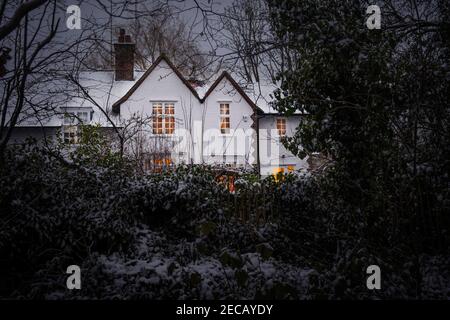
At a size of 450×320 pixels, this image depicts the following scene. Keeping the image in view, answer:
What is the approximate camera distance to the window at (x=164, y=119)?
17375mm

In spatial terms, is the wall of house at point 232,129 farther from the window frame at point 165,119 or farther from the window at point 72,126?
the window at point 72,126

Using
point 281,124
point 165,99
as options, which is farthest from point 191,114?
point 281,124

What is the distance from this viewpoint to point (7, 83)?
10.8 feet

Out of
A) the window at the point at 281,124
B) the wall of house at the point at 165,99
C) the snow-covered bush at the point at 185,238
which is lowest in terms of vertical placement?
the snow-covered bush at the point at 185,238

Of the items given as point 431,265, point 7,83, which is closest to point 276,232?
point 431,265

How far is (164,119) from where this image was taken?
58.1ft

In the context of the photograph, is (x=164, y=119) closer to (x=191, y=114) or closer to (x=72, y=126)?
(x=191, y=114)

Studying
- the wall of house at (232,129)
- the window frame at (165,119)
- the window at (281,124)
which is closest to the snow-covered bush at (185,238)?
the window frame at (165,119)

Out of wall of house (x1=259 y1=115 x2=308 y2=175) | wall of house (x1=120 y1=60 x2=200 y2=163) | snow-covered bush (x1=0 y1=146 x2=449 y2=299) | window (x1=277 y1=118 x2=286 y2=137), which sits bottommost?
snow-covered bush (x1=0 y1=146 x2=449 y2=299)

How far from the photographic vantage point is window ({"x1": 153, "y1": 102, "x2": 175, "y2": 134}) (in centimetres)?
1738

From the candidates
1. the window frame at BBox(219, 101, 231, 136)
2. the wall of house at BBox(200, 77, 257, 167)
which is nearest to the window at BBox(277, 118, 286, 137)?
the wall of house at BBox(200, 77, 257, 167)

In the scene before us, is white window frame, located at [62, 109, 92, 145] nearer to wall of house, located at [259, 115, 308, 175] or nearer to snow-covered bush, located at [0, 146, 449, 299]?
snow-covered bush, located at [0, 146, 449, 299]
